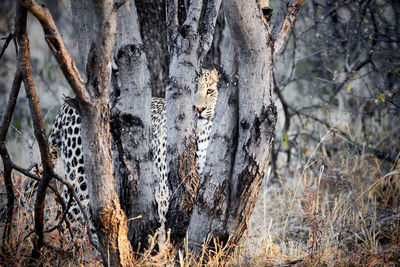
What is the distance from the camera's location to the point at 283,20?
2.64 metres

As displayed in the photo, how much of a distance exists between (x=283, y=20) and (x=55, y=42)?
1425mm

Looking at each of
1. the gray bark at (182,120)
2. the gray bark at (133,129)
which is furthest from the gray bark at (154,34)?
the gray bark at (133,129)

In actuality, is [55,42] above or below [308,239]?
above

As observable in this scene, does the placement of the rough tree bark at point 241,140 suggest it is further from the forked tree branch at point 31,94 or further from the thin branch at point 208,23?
the forked tree branch at point 31,94

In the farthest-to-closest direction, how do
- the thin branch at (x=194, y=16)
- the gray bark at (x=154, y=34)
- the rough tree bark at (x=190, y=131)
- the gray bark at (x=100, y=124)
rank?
the gray bark at (x=154, y=34)
the thin branch at (x=194, y=16)
the rough tree bark at (x=190, y=131)
the gray bark at (x=100, y=124)

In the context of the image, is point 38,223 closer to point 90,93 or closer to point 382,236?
point 90,93

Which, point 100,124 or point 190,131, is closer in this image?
point 100,124

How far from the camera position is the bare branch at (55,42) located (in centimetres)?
178

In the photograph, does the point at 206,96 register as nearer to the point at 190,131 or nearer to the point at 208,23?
the point at 208,23

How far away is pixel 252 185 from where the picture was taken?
2.49m

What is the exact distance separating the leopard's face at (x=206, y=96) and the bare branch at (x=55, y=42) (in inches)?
98.0

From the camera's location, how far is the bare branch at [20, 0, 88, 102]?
178 cm

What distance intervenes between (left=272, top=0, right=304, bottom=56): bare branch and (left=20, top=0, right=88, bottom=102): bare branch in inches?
49.1

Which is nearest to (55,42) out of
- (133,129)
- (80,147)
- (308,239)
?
(133,129)
